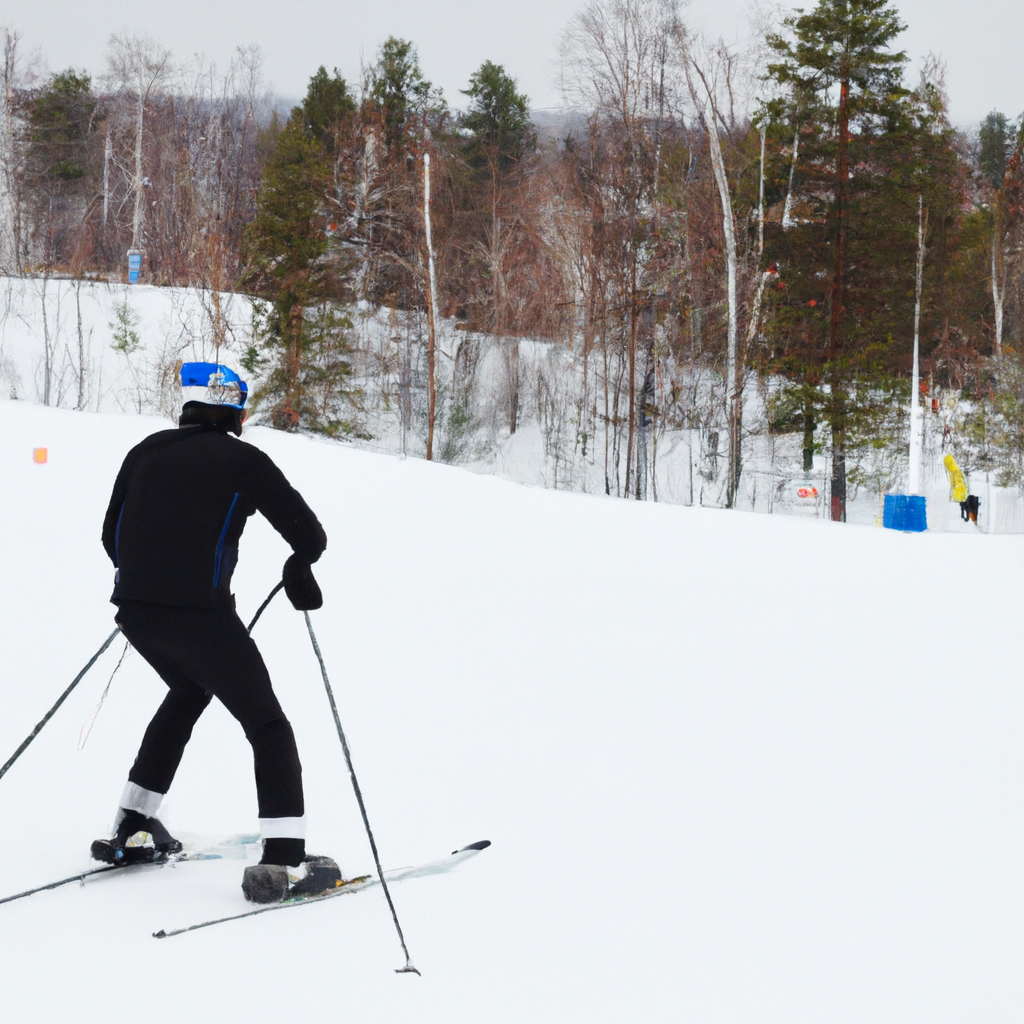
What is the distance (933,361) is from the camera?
1029 inches

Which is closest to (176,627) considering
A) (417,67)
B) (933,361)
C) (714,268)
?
(714,268)

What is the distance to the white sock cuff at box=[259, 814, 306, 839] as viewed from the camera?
9.12ft

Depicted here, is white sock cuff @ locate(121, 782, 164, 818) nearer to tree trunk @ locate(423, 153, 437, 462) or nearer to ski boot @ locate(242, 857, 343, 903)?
ski boot @ locate(242, 857, 343, 903)

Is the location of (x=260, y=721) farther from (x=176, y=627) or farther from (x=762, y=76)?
(x=762, y=76)

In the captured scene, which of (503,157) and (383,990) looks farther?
(503,157)

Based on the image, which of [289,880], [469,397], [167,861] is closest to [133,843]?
[167,861]

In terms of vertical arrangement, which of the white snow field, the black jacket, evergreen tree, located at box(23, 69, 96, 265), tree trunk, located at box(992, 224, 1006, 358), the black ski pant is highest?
evergreen tree, located at box(23, 69, 96, 265)

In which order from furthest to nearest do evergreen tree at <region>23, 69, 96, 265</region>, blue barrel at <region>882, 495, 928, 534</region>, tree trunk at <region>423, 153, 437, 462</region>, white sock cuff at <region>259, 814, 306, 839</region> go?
evergreen tree at <region>23, 69, 96, 265</region>
tree trunk at <region>423, 153, 437, 462</region>
blue barrel at <region>882, 495, 928, 534</region>
white sock cuff at <region>259, 814, 306, 839</region>

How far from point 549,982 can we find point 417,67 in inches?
1134

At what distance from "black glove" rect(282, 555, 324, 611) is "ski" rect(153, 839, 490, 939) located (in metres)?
0.82

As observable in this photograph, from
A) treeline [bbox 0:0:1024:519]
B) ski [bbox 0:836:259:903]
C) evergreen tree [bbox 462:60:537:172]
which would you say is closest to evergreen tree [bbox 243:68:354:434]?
treeline [bbox 0:0:1024:519]

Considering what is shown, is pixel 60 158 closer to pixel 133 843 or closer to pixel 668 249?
pixel 668 249

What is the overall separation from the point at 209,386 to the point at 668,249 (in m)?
20.0

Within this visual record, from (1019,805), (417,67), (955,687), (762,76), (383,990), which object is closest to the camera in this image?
(383,990)
